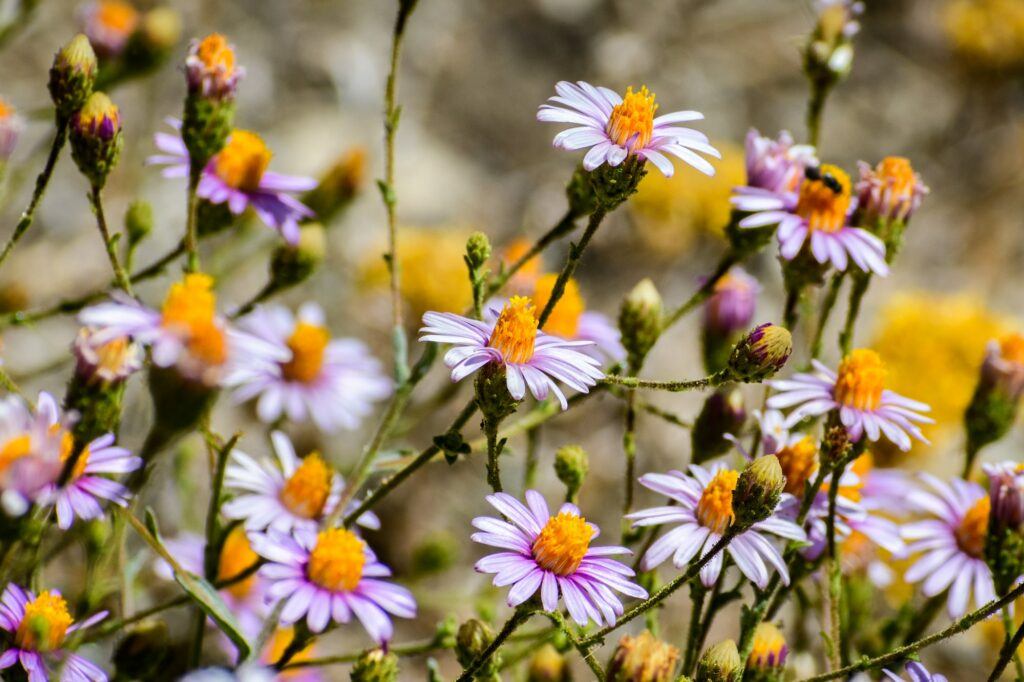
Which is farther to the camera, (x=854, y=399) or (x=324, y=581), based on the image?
(x=854, y=399)

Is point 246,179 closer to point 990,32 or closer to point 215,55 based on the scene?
point 215,55

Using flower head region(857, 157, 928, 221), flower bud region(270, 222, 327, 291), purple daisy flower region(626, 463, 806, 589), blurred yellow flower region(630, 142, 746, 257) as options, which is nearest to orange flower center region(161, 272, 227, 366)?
purple daisy flower region(626, 463, 806, 589)

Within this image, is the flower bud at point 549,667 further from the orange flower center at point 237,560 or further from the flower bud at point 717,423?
the orange flower center at point 237,560

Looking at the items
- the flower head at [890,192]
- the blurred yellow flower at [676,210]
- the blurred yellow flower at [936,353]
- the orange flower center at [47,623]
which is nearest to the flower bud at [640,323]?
the flower head at [890,192]

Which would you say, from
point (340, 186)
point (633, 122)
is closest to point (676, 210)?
point (340, 186)

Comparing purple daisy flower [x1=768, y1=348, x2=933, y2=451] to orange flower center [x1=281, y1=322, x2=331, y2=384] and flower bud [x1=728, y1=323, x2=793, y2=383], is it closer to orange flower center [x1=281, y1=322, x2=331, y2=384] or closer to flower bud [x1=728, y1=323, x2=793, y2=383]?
flower bud [x1=728, y1=323, x2=793, y2=383]

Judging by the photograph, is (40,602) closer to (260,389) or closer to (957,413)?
(260,389)

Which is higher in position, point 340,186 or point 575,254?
point 575,254

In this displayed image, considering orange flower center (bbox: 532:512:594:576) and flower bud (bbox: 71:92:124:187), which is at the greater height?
flower bud (bbox: 71:92:124:187)
